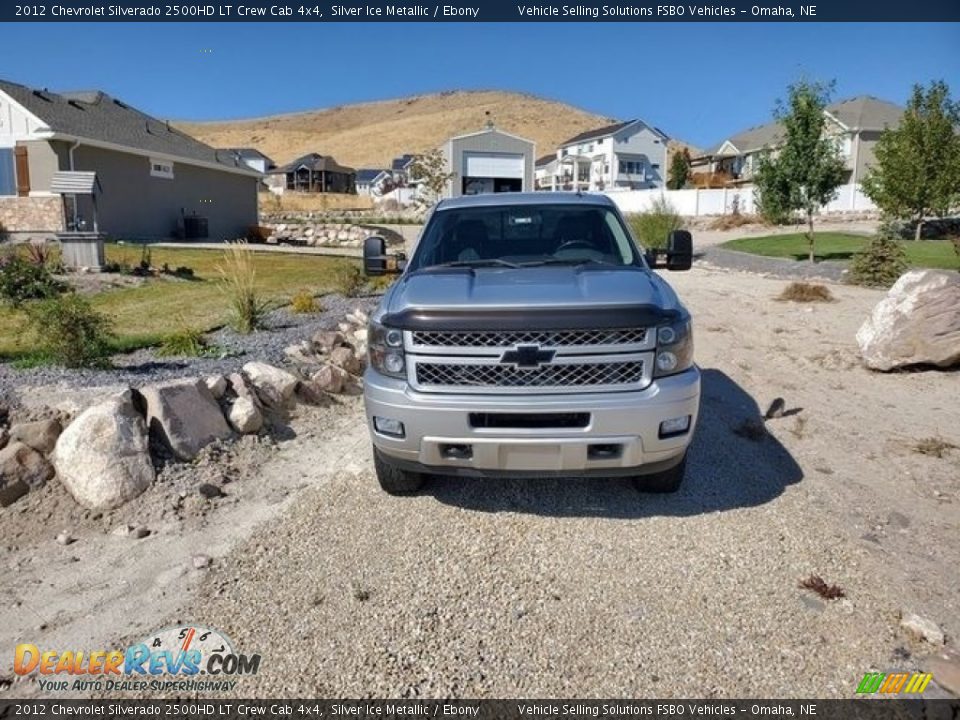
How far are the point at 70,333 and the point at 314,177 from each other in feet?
262

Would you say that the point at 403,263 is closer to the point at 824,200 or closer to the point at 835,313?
the point at 835,313

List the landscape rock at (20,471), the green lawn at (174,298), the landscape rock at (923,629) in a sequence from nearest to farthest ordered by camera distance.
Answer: the landscape rock at (923,629) → the landscape rock at (20,471) → the green lawn at (174,298)

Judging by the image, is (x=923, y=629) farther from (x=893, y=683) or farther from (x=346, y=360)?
(x=346, y=360)

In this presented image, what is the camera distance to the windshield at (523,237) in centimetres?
493

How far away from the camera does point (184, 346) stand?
6.52m

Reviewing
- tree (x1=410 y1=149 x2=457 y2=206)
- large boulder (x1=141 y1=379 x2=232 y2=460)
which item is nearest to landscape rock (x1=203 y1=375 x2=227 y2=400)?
large boulder (x1=141 y1=379 x2=232 y2=460)

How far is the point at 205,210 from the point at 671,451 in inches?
1157

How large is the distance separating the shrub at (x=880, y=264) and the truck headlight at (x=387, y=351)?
43.0 feet

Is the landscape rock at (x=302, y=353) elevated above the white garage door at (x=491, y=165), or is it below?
below

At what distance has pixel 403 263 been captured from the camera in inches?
225

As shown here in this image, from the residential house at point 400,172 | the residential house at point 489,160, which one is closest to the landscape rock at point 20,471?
the residential house at point 489,160

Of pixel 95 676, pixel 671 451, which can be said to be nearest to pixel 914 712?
pixel 671 451

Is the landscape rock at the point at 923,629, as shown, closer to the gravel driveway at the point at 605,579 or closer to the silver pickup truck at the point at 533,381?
the gravel driveway at the point at 605,579

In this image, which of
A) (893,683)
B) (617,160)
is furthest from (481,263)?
(617,160)
